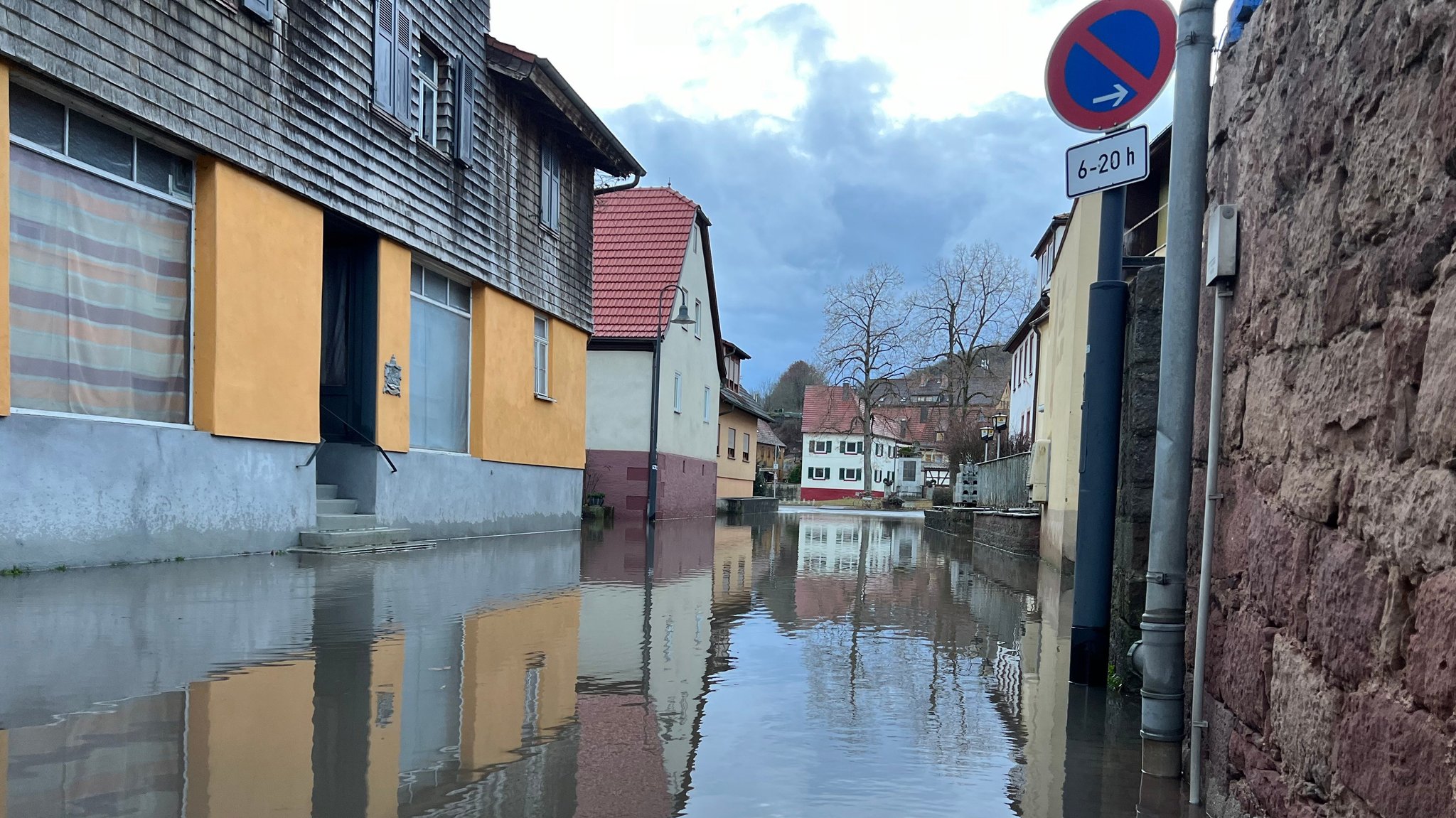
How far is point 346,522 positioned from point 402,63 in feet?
18.9

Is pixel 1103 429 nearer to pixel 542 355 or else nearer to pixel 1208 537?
pixel 1208 537

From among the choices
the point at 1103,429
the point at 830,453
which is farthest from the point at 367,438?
the point at 830,453

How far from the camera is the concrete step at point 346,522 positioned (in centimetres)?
1104

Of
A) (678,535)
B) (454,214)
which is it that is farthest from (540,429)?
(454,214)

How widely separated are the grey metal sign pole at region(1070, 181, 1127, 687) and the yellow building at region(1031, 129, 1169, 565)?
5.13 meters

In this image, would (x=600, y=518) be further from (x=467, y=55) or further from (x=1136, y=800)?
(x=1136, y=800)

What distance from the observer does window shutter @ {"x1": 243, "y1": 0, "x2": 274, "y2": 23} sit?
9.56 metres

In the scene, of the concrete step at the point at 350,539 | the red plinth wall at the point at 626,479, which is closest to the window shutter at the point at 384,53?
the concrete step at the point at 350,539

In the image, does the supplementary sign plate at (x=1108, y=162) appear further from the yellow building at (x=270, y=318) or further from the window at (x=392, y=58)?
the window at (x=392, y=58)

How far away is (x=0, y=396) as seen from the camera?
709 cm

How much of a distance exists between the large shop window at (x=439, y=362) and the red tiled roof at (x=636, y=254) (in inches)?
343

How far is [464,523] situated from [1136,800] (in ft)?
39.5

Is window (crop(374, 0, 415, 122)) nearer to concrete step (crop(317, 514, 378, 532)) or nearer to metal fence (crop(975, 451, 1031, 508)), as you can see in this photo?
concrete step (crop(317, 514, 378, 532))

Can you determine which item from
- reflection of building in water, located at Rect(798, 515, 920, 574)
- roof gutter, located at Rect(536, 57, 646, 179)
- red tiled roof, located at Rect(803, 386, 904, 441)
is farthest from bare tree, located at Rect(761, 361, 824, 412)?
roof gutter, located at Rect(536, 57, 646, 179)
